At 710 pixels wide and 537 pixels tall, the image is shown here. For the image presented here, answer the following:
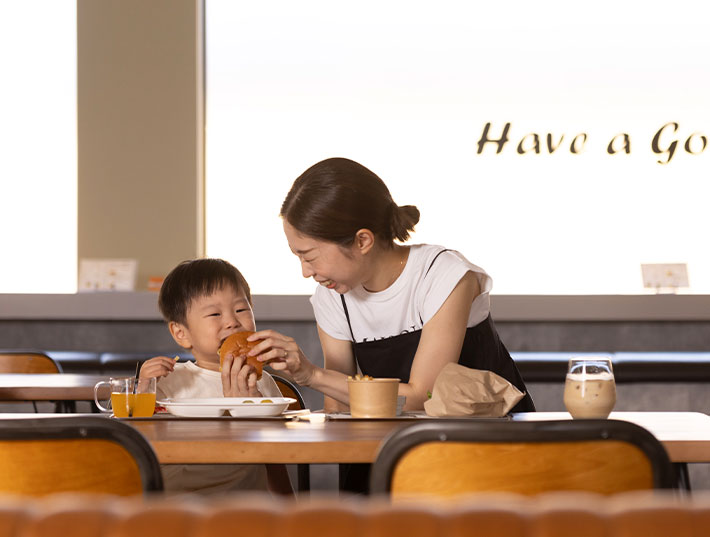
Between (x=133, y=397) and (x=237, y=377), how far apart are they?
0.27 metres

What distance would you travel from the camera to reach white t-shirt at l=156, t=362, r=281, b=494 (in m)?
1.87

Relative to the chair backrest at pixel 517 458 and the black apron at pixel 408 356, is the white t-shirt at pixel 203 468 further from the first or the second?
the chair backrest at pixel 517 458

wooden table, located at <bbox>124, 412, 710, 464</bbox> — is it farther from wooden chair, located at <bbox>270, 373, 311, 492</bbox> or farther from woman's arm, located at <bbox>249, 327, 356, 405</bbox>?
wooden chair, located at <bbox>270, 373, 311, 492</bbox>

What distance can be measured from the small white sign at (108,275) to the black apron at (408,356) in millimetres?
2401

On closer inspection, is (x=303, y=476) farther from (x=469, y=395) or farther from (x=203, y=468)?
(x=469, y=395)

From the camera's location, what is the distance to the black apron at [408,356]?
2359 millimetres

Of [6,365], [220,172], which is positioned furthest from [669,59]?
[6,365]

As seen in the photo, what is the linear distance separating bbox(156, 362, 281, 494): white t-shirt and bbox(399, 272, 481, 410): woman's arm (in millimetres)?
373

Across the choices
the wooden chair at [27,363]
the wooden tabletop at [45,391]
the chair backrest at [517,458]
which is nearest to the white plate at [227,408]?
the chair backrest at [517,458]

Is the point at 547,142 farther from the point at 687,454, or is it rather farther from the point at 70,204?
the point at 687,454

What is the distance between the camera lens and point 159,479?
4.18 feet

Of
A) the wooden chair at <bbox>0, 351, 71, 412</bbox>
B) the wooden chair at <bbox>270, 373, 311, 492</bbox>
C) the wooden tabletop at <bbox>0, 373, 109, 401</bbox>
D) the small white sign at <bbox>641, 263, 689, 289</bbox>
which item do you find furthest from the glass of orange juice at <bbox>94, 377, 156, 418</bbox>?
the small white sign at <bbox>641, 263, 689, 289</bbox>

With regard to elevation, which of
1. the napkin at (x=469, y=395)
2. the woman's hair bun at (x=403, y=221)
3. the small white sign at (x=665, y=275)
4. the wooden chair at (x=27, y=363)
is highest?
the woman's hair bun at (x=403, y=221)

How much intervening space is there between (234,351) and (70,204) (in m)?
3.02
